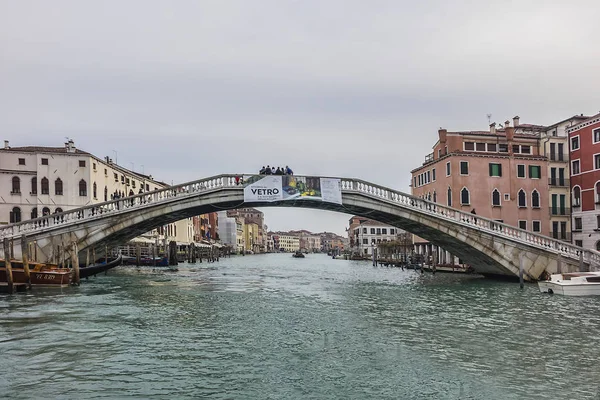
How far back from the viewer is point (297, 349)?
8945 mm

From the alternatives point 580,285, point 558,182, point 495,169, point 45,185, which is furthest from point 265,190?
point 558,182

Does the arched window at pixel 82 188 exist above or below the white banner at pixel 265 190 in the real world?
above

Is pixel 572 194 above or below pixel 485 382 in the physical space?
above

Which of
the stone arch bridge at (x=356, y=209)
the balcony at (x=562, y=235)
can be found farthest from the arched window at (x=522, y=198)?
the stone arch bridge at (x=356, y=209)

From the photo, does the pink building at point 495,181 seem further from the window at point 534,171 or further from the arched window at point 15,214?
the arched window at point 15,214

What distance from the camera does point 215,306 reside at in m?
14.7

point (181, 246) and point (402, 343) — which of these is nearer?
point (402, 343)

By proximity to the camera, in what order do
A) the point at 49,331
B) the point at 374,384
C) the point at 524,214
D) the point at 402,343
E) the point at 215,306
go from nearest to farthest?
the point at 374,384, the point at 402,343, the point at 49,331, the point at 215,306, the point at 524,214

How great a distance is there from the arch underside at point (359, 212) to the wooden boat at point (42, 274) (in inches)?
88.9

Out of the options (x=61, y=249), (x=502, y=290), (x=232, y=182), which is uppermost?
(x=232, y=182)

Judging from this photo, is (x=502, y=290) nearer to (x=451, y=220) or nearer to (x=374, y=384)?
(x=451, y=220)

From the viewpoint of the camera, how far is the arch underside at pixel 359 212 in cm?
2117

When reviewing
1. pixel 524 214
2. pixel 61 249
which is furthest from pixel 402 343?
pixel 524 214

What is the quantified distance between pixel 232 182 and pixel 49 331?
41.4ft
